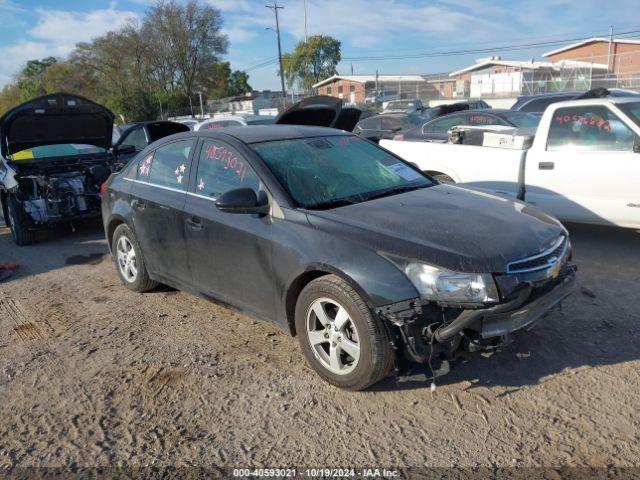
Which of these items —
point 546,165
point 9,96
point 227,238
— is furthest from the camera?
point 9,96

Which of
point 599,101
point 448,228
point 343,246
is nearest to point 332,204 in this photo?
point 343,246

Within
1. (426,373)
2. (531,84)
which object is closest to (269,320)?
(426,373)

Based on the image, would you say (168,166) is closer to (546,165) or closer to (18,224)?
(546,165)

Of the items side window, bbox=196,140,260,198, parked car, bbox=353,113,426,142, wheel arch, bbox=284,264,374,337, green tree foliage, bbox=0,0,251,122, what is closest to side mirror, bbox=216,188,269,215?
side window, bbox=196,140,260,198

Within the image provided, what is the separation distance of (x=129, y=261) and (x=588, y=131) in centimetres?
508

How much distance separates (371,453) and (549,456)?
89 centimetres

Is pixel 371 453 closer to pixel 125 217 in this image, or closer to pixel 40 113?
pixel 125 217

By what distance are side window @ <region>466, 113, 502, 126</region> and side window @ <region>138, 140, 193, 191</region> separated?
24.0 feet

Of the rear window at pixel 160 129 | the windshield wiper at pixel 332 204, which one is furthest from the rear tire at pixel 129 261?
the rear window at pixel 160 129

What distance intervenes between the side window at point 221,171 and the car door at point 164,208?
0.20 meters

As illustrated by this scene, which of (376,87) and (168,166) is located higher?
(376,87)

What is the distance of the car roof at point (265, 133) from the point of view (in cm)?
435

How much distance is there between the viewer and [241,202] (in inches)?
143

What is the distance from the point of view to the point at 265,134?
448 centimetres
